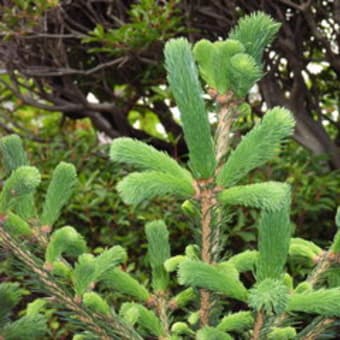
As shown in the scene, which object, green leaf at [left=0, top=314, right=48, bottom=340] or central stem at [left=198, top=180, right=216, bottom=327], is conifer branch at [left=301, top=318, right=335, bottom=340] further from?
green leaf at [left=0, top=314, right=48, bottom=340]

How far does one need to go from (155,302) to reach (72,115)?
147 inches

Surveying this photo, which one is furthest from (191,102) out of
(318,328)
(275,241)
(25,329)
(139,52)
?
(139,52)

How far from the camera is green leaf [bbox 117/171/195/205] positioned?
145cm

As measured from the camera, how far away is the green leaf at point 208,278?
1500 mm

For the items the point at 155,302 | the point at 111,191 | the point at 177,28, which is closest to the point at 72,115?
the point at 111,191

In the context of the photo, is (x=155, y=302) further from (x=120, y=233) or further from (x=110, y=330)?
(x=120, y=233)

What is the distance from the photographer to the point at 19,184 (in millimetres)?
1540

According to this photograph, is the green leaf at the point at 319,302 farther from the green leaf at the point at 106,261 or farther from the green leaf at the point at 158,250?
the green leaf at the point at 158,250

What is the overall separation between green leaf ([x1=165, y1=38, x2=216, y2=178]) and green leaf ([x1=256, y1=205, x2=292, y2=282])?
0.56 ft

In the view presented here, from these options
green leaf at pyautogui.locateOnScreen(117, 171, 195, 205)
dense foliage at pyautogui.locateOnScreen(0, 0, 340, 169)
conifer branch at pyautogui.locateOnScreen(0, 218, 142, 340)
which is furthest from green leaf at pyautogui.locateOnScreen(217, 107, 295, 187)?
dense foliage at pyautogui.locateOnScreen(0, 0, 340, 169)

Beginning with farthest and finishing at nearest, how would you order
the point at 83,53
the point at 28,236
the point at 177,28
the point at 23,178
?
the point at 83,53 < the point at 177,28 < the point at 28,236 < the point at 23,178

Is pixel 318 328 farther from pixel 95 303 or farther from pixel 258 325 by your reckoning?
pixel 95 303

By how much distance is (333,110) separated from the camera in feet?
18.7

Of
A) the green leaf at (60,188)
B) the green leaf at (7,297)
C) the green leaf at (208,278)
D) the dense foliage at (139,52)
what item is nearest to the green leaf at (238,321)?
the green leaf at (208,278)
